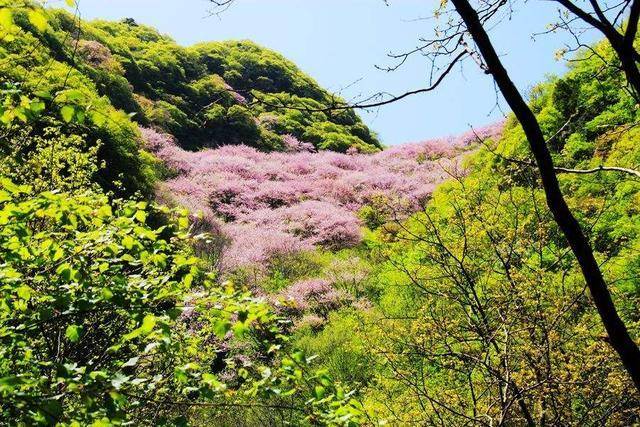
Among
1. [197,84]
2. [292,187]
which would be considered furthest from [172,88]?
[292,187]

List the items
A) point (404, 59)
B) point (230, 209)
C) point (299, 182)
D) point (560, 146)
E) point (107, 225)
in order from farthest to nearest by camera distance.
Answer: point (299, 182) → point (230, 209) → point (560, 146) → point (107, 225) → point (404, 59)

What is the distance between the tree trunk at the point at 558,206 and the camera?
2.08m

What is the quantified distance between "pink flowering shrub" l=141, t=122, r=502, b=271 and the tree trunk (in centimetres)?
1596

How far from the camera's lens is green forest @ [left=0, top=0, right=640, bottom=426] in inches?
108

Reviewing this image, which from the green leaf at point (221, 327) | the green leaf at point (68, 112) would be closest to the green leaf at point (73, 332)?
the green leaf at point (221, 327)

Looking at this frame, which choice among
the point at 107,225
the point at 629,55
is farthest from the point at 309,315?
the point at 629,55

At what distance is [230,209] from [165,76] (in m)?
17.0

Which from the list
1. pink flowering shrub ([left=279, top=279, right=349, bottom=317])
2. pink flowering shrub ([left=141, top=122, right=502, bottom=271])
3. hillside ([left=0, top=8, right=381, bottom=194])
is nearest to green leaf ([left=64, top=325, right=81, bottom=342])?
hillside ([left=0, top=8, right=381, bottom=194])

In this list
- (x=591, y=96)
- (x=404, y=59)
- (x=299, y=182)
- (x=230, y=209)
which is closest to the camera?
(x=404, y=59)

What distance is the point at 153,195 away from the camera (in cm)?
1681

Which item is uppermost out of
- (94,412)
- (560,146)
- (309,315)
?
(560,146)

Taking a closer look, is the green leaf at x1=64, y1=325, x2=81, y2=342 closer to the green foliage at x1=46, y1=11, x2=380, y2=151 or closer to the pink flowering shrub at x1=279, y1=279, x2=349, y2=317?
the pink flowering shrub at x1=279, y1=279, x2=349, y2=317

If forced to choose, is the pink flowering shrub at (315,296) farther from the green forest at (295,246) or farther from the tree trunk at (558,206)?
the tree trunk at (558,206)

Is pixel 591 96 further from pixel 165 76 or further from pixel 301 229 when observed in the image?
pixel 165 76
